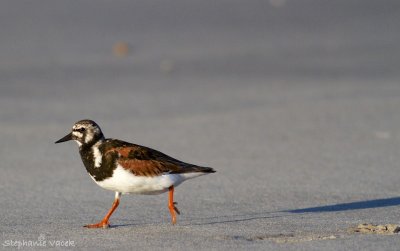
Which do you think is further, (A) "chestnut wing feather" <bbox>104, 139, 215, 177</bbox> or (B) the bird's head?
(B) the bird's head

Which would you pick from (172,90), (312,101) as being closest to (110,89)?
(172,90)

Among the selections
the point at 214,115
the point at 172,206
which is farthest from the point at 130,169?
the point at 214,115

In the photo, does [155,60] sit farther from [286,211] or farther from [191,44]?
[286,211]

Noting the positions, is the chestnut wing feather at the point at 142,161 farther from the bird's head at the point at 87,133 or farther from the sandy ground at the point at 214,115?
the sandy ground at the point at 214,115

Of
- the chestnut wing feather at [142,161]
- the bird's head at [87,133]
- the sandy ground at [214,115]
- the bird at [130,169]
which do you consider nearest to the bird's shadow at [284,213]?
the sandy ground at [214,115]

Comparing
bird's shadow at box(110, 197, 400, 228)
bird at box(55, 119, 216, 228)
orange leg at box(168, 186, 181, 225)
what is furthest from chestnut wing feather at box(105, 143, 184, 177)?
bird's shadow at box(110, 197, 400, 228)

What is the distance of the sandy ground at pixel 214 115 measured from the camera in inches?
244

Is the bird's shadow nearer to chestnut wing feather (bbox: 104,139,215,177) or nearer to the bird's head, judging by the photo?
chestnut wing feather (bbox: 104,139,215,177)

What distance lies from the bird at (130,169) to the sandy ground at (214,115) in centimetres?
27

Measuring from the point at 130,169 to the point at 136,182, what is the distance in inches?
3.8

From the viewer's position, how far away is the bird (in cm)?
607

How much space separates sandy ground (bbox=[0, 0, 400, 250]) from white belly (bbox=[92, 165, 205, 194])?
26cm

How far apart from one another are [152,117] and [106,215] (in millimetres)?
4791

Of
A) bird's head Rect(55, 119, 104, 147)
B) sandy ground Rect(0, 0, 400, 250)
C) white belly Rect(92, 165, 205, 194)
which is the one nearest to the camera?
white belly Rect(92, 165, 205, 194)
